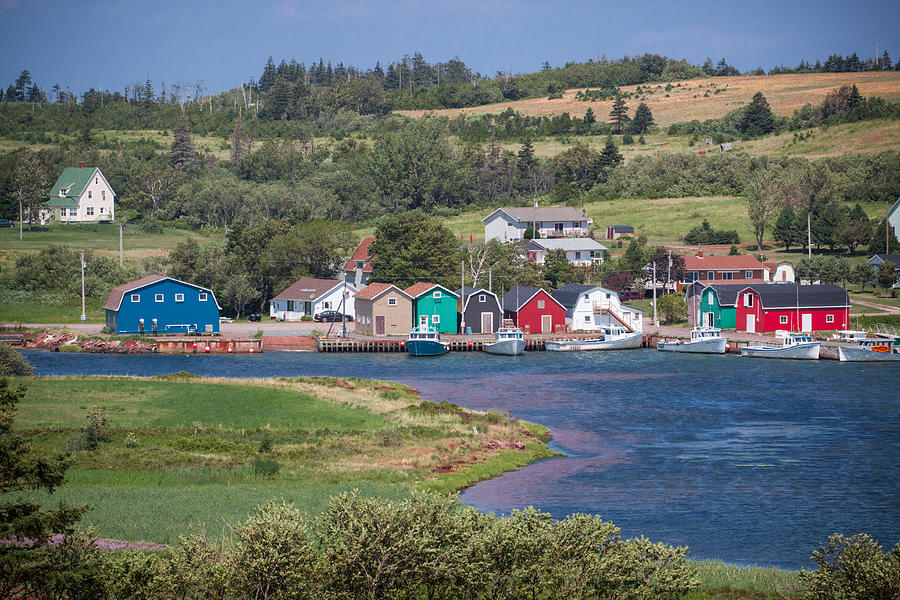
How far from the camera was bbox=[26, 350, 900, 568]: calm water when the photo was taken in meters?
28.7

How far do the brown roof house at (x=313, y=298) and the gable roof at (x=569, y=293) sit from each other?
59.5 feet

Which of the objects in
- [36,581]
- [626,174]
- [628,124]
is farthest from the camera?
[628,124]

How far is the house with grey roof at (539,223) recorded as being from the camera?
113 m

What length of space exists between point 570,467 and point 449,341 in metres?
41.0

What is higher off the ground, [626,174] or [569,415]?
[626,174]

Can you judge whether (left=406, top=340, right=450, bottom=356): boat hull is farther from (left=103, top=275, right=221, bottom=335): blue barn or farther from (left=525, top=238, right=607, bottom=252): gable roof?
(left=525, top=238, right=607, bottom=252): gable roof

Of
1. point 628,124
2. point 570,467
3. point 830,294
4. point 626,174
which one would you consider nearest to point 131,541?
point 570,467

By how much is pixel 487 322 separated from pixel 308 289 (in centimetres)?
1693

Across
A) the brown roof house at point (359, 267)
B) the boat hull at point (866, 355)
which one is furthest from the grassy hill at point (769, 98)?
the boat hull at point (866, 355)

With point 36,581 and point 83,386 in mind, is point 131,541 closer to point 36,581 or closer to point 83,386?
point 36,581

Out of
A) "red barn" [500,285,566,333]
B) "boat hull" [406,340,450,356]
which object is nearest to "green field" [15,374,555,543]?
"boat hull" [406,340,450,356]

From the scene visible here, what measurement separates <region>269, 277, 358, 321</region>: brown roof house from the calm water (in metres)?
15.7

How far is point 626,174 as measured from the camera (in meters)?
144

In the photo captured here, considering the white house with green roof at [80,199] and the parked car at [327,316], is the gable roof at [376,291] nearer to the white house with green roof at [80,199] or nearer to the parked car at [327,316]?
the parked car at [327,316]
